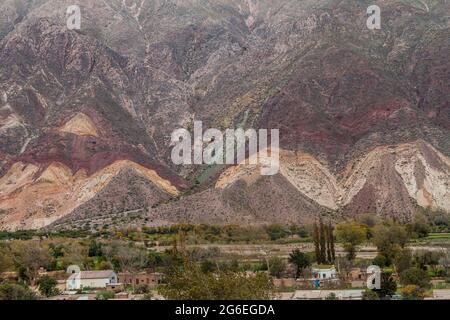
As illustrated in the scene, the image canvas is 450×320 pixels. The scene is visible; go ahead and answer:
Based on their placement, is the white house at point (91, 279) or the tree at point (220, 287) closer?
the tree at point (220, 287)

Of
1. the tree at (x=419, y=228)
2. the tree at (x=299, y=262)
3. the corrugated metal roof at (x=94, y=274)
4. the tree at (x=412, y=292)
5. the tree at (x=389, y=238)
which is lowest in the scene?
the tree at (x=412, y=292)

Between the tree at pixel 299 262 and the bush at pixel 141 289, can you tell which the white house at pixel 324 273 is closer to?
the tree at pixel 299 262

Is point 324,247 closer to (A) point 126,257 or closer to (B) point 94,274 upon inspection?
(A) point 126,257

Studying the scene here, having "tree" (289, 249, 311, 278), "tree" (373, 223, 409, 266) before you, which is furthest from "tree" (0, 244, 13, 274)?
"tree" (373, 223, 409, 266)

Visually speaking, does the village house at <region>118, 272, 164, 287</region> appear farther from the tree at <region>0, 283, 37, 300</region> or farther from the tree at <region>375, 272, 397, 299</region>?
the tree at <region>375, 272, 397, 299</region>

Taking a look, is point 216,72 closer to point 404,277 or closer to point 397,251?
point 397,251

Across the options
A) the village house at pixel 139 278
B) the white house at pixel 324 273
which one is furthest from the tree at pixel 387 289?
the village house at pixel 139 278

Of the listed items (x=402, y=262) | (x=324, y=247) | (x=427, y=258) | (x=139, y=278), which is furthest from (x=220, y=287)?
(x=324, y=247)
